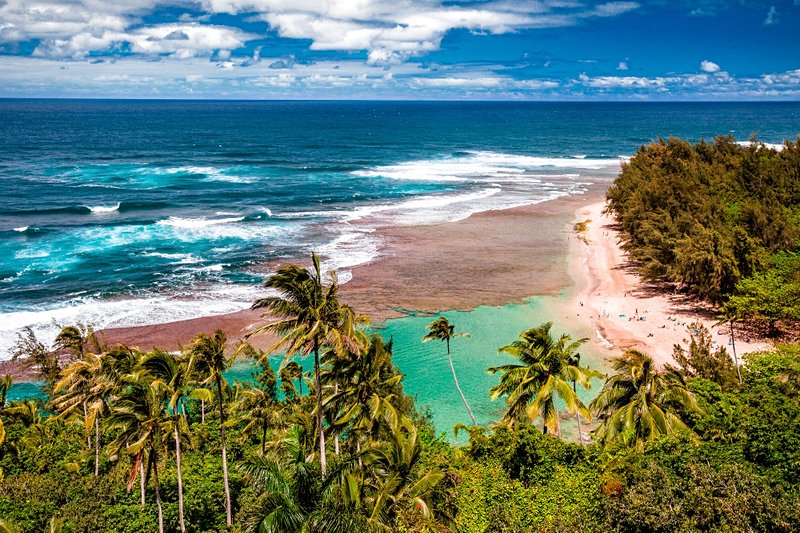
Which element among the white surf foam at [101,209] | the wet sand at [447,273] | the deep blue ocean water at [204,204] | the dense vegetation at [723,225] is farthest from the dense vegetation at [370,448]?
the white surf foam at [101,209]

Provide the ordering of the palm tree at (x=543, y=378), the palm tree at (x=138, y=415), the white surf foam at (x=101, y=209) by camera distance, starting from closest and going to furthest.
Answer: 1. the palm tree at (x=138, y=415)
2. the palm tree at (x=543, y=378)
3. the white surf foam at (x=101, y=209)

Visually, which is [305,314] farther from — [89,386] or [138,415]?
[89,386]

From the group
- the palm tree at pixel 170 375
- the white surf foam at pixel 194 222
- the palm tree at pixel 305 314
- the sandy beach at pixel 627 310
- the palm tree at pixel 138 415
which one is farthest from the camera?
the white surf foam at pixel 194 222

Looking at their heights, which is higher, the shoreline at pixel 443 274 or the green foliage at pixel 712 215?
the green foliage at pixel 712 215

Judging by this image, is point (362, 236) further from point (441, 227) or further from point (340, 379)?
point (340, 379)

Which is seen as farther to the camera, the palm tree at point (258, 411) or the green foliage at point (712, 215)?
the green foliage at point (712, 215)

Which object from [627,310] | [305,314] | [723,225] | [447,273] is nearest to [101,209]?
[447,273]

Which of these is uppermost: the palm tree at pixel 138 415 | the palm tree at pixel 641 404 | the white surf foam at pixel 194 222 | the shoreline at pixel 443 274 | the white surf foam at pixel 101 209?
the palm tree at pixel 138 415

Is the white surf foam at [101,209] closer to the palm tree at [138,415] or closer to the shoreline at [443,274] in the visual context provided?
the shoreline at [443,274]
